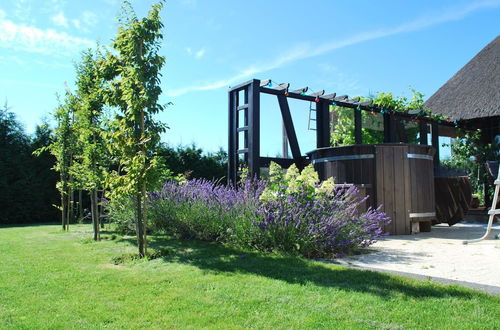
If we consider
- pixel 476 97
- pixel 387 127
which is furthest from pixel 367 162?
pixel 476 97

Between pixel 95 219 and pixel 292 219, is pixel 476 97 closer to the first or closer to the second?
pixel 292 219

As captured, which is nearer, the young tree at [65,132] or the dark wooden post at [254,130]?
the dark wooden post at [254,130]

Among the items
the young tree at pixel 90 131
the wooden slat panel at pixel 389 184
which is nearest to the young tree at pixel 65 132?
the young tree at pixel 90 131

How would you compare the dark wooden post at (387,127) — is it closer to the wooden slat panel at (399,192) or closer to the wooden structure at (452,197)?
the wooden structure at (452,197)

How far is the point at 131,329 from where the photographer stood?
2.44 m

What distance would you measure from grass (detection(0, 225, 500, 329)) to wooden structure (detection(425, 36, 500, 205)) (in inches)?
359

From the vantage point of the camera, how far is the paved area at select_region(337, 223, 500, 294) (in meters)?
3.40

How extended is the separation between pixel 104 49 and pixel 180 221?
11.7ft

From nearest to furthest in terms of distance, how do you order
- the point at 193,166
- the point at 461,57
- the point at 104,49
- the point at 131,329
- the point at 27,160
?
the point at 131,329 < the point at 104,49 < the point at 27,160 < the point at 193,166 < the point at 461,57

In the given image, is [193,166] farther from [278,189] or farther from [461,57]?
[461,57]

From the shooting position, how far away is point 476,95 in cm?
1252

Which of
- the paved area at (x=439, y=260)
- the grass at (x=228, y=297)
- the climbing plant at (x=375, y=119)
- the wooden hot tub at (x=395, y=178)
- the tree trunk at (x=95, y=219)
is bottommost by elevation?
the grass at (x=228, y=297)

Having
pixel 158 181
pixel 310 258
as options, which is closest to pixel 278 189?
pixel 310 258

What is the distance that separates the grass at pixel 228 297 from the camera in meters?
2.50
